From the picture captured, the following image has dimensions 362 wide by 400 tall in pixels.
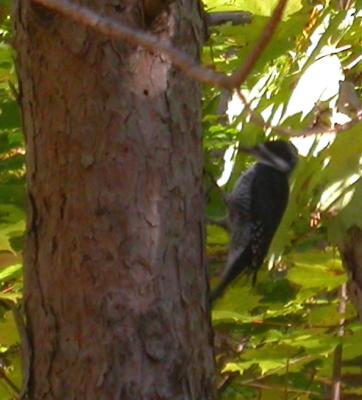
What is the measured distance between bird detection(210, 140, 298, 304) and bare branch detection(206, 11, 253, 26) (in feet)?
1.95

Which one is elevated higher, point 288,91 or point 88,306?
point 288,91

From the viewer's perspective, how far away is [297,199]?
2781 mm

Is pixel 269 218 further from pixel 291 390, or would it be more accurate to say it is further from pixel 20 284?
pixel 20 284

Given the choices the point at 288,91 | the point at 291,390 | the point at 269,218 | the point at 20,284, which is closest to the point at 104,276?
the point at 288,91

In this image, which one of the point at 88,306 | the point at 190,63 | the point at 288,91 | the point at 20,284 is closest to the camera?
the point at 190,63

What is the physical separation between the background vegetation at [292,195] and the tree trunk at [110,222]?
24 centimetres

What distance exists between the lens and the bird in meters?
3.84

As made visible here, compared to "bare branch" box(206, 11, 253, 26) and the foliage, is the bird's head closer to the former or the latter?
the foliage

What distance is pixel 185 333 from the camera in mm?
2547

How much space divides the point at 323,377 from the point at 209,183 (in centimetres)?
77

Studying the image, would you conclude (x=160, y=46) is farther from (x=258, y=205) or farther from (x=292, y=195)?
(x=258, y=205)

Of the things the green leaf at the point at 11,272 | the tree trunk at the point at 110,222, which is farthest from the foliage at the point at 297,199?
the green leaf at the point at 11,272

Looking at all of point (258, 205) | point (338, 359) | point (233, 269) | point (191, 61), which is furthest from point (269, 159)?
point (191, 61)

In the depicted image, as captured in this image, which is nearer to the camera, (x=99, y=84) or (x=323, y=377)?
(x=99, y=84)
